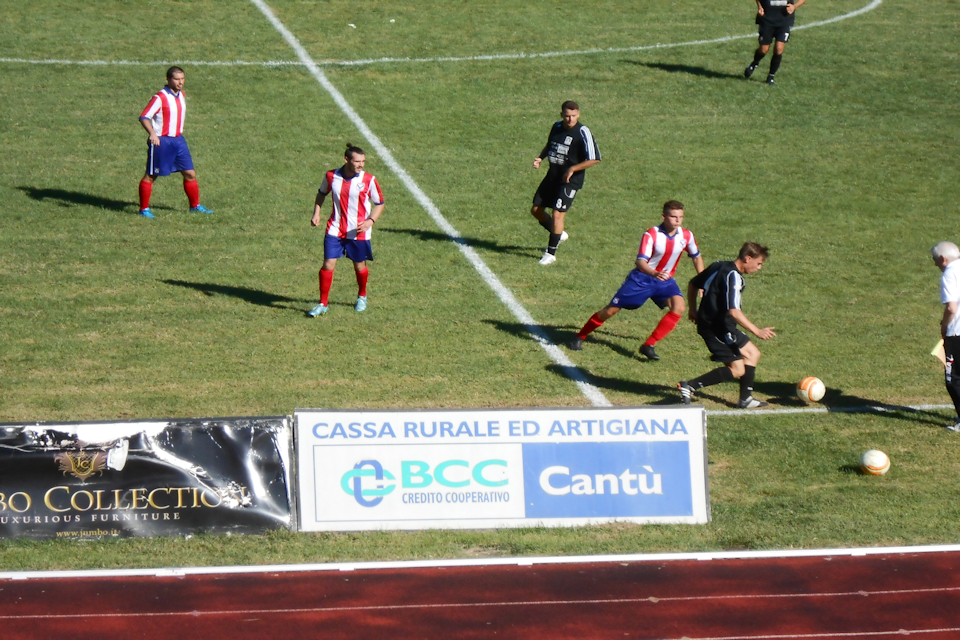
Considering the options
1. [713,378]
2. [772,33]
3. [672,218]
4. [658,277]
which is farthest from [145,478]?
[772,33]

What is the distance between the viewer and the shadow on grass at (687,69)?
73.9ft

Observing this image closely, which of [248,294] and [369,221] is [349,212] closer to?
[369,221]

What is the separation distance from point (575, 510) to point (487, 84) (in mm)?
14793

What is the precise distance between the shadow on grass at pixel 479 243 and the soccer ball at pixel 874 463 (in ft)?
21.2

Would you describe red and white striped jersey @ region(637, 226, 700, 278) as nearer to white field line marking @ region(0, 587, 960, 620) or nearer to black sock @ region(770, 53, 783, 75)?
white field line marking @ region(0, 587, 960, 620)

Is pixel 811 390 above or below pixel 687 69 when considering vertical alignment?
below

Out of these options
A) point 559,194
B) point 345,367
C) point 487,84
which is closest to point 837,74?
point 487,84

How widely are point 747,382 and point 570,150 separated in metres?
4.76

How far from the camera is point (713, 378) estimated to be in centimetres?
1073

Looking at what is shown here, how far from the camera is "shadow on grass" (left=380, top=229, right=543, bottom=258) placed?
1516 cm

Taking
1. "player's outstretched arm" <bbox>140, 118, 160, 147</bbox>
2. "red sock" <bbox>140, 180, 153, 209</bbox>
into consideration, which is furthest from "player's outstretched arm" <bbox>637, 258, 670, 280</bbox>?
"red sock" <bbox>140, 180, 153, 209</bbox>

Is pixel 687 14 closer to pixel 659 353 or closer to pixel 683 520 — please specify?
pixel 659 353

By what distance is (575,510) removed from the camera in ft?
28.4

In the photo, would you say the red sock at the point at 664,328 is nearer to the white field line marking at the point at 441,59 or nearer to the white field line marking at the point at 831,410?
the white field line marking at the point at 831,410
